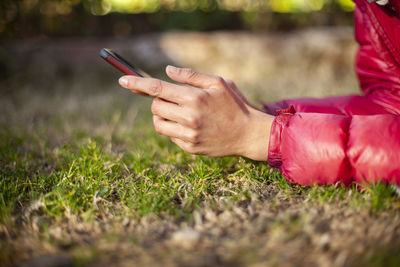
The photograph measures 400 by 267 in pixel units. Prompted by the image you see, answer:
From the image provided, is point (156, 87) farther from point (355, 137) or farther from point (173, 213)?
point (355, 137)

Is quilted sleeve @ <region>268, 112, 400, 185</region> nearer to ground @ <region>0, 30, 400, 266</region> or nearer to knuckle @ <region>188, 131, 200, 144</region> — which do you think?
ground @ <region>0, 30, 400, 266</region>

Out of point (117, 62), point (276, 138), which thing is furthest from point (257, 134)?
point (117, 62)

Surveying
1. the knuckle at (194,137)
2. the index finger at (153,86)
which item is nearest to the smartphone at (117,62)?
the index finger at (153,86)

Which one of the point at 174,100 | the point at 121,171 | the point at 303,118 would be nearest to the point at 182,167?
the point at 121,171

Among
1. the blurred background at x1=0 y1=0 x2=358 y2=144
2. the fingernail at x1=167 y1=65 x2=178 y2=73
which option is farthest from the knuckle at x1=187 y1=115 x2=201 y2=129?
the blurred background at x1=0 y1=0 x2=358 y2=144

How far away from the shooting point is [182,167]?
1496 mm

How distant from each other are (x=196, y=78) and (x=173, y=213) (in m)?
0.52

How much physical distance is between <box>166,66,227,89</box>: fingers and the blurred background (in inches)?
77.6

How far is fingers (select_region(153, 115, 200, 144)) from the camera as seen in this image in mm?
1155

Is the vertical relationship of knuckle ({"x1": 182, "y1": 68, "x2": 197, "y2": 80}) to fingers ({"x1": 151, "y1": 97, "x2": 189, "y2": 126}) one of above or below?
above

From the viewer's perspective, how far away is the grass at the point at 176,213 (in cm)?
84

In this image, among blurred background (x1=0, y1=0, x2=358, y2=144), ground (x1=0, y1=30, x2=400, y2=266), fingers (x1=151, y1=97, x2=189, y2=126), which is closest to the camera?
ground (x1=0, y1=30, x2=400, y2=266)

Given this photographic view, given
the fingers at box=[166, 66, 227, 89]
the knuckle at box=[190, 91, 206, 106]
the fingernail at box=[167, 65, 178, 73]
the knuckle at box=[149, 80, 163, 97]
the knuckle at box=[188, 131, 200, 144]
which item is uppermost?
the fingernail at box=[167, 65, 178, 73]

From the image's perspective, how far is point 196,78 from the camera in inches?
46.6
